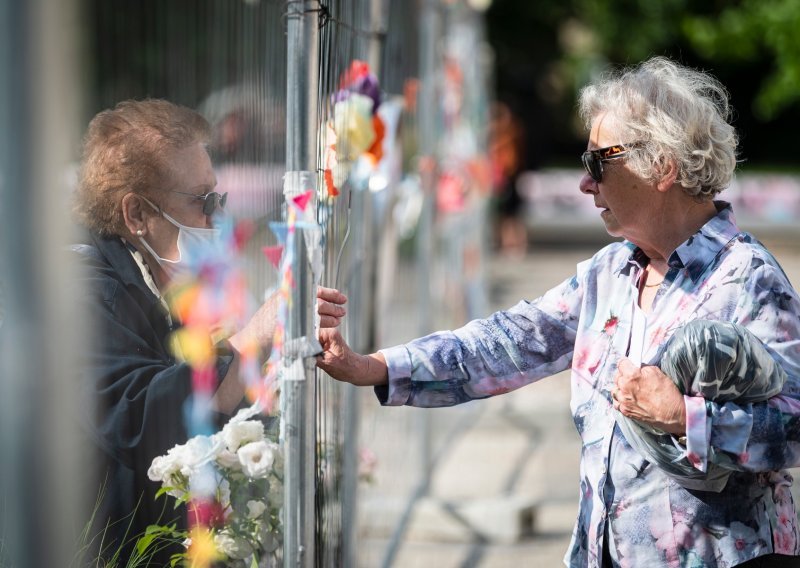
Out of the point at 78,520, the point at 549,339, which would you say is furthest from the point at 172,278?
the point at 549,339

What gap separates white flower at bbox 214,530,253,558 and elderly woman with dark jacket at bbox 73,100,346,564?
140 millimetres

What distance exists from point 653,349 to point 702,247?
226mm

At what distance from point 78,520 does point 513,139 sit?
1373 cm

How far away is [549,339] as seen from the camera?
2463mm

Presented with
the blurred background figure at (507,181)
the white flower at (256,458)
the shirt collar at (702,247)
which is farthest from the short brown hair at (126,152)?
the blurred background figure at (507,181)

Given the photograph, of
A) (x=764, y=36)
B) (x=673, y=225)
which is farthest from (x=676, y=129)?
(x=764, y=36)

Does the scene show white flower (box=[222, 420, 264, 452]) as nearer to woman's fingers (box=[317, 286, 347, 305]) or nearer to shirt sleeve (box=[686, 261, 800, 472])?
woman's fingers (box=[317, 286, 347, 305])

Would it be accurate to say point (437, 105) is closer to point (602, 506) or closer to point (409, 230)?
point (409, 230)

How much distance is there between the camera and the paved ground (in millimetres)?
4211

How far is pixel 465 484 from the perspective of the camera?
5.77 meters

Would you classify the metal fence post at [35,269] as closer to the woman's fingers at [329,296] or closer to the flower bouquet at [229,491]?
the flower bouquet at [229,491]

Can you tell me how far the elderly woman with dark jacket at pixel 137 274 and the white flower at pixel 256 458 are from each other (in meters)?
0.13

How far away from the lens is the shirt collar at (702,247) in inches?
86.5

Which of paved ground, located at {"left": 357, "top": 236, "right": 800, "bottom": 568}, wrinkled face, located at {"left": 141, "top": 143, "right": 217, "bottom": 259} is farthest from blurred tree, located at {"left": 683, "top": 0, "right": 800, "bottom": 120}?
wrinkled face, located at {"left": 141, "top": 143, "right": 217, "bottom": 259}
